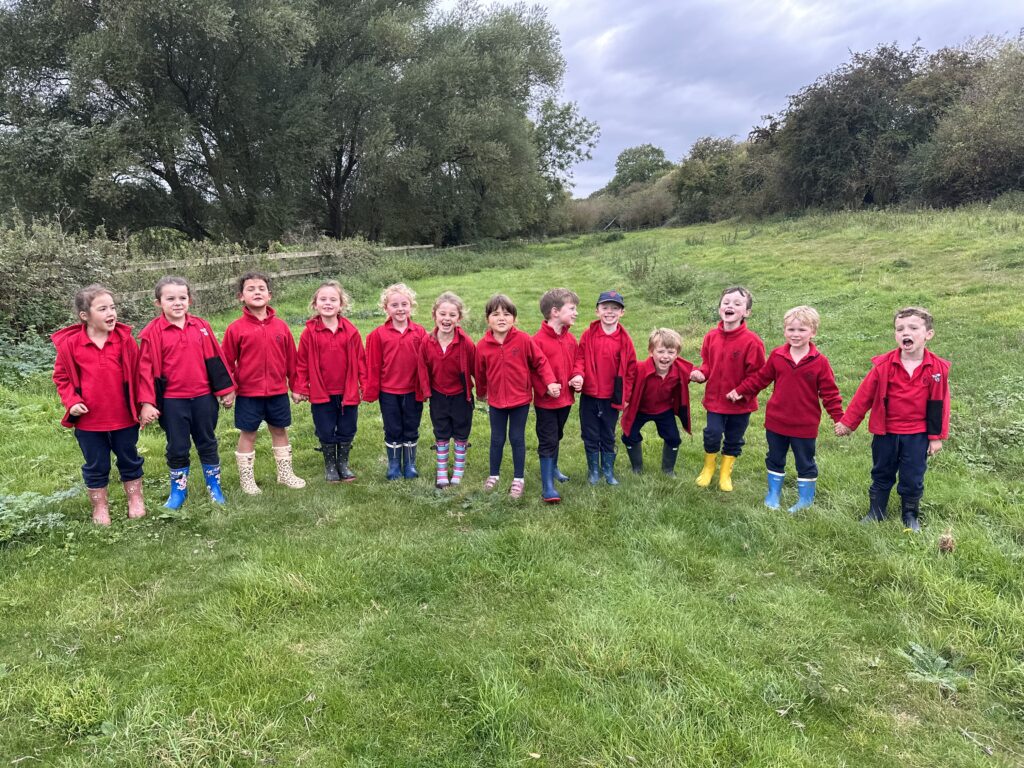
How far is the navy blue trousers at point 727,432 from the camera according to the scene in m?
5.21

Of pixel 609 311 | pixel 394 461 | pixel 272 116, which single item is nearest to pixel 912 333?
pixel 609 311

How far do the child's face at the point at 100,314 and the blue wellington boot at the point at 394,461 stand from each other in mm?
2508

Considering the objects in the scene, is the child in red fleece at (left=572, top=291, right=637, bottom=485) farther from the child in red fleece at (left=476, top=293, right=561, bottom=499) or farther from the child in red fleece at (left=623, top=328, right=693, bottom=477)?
the child in red fleece at (left=476, top=293, right=561, bottom=499)

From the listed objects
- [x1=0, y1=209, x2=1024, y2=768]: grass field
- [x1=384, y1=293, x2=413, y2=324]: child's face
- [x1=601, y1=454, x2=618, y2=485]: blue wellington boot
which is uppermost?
[x1=384, y1=293, x2=413, y2=324]: child's face

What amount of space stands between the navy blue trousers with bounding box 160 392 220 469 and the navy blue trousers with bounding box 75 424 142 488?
0.81 ft

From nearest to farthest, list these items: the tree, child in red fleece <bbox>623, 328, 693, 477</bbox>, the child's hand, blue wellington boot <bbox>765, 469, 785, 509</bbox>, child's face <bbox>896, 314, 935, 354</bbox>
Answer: child's face <bbox>896, 314, 935, 354</bbox> → the child's hand → blue wellington boot <bbox>765, 469, 785, 509</bbox> → child in red fleece <bbox>623, 328, 693, 477</bbox> → the tree

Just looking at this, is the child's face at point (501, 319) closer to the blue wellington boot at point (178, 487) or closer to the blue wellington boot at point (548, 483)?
the blue wellington boot at point (548, 483)

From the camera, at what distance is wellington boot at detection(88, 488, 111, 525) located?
4.54 metres

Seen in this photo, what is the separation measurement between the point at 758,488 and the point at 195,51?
2303cm

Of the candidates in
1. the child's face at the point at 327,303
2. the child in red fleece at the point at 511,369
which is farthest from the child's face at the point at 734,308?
the child's face at the point at 327,303

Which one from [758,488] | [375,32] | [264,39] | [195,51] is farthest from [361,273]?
[758,488]

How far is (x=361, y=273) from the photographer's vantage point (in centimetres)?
1878

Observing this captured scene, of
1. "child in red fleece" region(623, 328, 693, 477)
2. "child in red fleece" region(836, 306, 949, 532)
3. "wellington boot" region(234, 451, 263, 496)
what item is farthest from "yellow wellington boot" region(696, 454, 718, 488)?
"wellington boot" region(234, 451, 263, 496)

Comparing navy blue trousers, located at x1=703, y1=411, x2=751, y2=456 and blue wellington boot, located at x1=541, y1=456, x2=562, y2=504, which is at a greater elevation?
navy blue trousers, located at x1=703, y1=411, x2=751, y2=456
